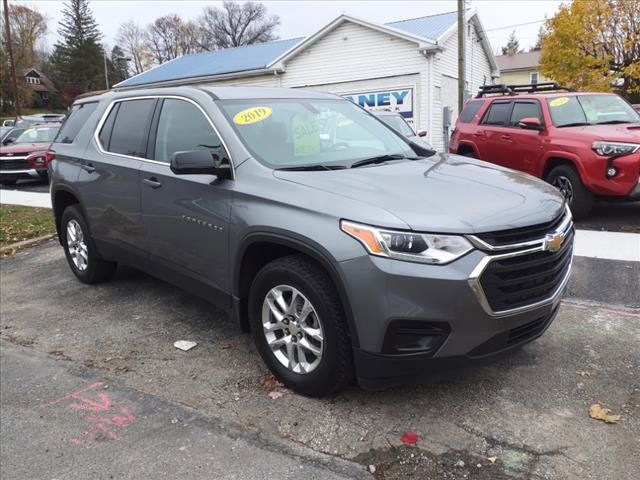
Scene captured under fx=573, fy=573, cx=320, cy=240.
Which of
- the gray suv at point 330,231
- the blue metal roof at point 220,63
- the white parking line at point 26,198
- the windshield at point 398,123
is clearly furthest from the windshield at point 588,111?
the blue metal roof at point 220,63

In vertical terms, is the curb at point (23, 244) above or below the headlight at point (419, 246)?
below

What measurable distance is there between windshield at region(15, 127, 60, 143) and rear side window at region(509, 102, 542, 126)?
1299cm

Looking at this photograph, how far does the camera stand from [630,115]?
8.18 meters

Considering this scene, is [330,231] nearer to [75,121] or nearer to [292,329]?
[292,329]

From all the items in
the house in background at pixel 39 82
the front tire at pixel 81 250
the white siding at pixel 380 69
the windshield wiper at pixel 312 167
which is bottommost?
the front tire at pixel 81 250

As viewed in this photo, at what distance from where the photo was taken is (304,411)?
3184 mm

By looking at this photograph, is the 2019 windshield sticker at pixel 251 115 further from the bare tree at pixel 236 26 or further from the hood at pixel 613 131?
the bare tree at pixel 236 26

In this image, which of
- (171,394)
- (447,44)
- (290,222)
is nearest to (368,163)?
(290,222)

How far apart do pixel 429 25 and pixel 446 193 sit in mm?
19341

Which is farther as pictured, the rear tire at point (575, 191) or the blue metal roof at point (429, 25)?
the blue metal roof at point (429, 25)

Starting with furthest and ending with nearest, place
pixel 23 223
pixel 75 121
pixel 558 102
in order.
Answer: pixel 23 223 < pixel 558 102 < pixel 75 121

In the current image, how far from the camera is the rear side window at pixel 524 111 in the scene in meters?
8.35

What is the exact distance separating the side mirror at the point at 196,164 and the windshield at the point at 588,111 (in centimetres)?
606

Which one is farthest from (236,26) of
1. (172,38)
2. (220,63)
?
(220,63)
